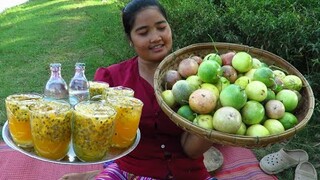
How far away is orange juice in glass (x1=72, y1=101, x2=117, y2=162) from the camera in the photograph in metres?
1.62

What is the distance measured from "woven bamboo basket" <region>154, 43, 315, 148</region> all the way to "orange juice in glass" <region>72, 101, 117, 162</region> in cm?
27

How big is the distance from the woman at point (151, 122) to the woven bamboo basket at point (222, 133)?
0.38 feet

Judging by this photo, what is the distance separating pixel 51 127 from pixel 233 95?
776 mm

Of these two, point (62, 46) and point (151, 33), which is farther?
point (62, 46)

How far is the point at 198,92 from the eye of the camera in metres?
1.81

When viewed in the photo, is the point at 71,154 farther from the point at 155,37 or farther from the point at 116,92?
the point at 155,37

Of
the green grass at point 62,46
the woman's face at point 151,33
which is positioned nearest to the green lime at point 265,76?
the woman's face at point 151,33

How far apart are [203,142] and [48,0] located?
11.5m

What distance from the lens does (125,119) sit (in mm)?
1780

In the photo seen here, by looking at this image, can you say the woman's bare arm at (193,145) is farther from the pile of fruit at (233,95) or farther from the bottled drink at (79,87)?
the bottled drink at (79,87)

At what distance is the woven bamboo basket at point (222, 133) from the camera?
5.43 feet

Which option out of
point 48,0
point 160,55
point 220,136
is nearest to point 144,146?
point 160,55

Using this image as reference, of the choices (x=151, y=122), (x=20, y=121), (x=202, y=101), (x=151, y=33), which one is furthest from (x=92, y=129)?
(x=151, y=33)

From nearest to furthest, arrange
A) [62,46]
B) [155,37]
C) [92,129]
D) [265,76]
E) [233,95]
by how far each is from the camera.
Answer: [92,129] → [233,95] → [265,76] → [155,37] → [62,46]
